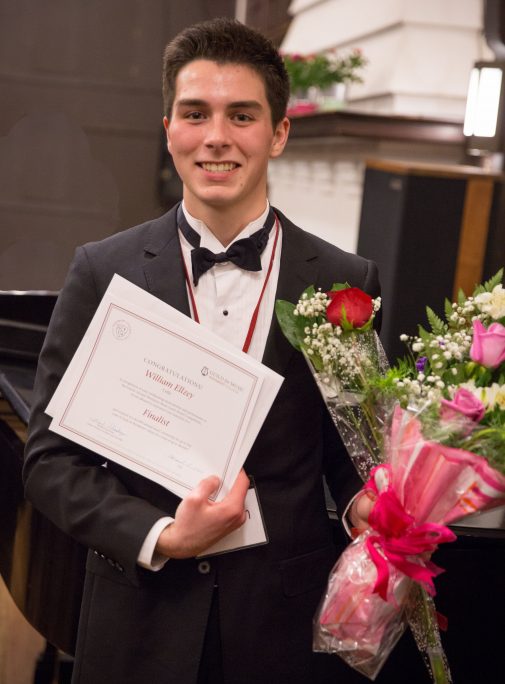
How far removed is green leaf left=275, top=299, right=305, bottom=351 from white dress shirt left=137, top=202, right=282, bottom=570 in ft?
0.23

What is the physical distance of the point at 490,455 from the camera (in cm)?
124

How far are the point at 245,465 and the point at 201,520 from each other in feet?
0.53

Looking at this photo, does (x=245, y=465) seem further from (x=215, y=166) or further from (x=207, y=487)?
(x=215, y=166)

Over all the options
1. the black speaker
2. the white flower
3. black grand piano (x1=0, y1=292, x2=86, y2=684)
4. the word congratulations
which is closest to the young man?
the word congratulations

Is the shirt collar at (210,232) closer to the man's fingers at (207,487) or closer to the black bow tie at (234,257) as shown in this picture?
the black bow tie at (234,257)

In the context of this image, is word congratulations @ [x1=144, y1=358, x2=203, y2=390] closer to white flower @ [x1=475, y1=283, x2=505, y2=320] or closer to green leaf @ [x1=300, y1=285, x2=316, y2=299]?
green leaf @ [x1=300, y1=285, x2=316, y2=299]

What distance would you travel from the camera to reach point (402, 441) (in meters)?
1.28

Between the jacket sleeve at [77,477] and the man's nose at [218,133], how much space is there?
0.25 metres

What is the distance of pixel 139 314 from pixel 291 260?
26 cm

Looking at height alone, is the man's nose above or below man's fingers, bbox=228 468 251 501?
above

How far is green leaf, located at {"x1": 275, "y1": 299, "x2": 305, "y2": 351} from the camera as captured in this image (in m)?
1.42

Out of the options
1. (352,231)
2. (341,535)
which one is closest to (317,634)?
(341,535)

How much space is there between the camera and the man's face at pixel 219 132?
4.81 feet

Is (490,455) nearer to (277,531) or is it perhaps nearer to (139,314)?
(277,531)
